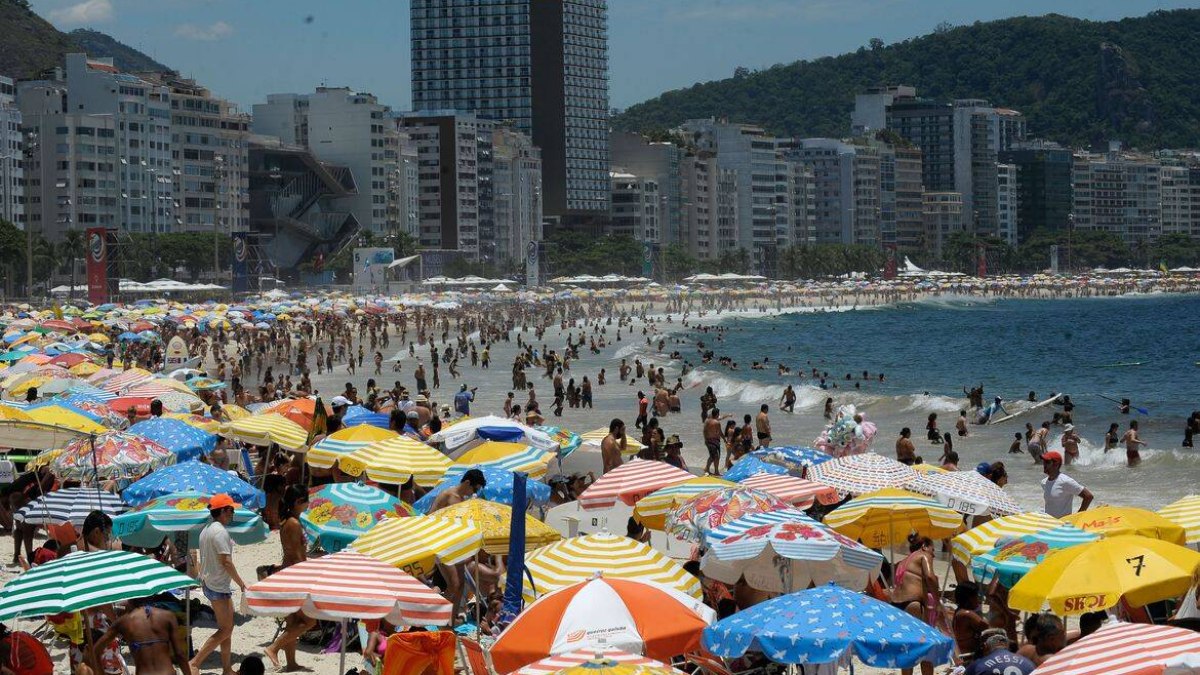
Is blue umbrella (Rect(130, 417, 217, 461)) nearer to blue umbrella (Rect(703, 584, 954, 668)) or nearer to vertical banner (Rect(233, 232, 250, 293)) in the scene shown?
blue umbrella (Rect(703, 584, 954, 668))

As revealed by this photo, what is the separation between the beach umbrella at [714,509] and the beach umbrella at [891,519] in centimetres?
72

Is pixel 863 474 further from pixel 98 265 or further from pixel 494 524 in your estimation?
pixel 98 265

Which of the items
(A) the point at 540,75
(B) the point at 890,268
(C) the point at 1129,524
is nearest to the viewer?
(C) the point at 1129,524

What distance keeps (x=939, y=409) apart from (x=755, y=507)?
A: 26287 mm

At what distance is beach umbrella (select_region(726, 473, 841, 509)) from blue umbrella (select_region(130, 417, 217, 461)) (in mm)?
5928

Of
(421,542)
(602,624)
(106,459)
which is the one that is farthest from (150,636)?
(106,459)

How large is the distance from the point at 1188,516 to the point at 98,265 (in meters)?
58.3

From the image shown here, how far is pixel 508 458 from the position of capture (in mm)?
16375

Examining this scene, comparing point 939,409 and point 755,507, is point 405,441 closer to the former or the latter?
point 755,507

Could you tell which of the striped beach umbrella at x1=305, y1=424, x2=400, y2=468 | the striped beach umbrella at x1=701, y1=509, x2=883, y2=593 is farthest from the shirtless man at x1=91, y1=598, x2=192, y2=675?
the striped beach umbrella at x1=305, y1=424, x2=400, y2=468

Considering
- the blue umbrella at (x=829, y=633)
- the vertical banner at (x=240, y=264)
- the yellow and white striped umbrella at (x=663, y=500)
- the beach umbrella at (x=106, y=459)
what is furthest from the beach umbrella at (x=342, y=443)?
the vertical banner at (x=240, y=264)

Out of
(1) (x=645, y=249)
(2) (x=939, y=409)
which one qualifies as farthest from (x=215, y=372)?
(1) (x=645, y=249)

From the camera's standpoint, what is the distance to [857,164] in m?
197

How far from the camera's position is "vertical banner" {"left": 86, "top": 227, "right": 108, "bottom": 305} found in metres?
63.9
